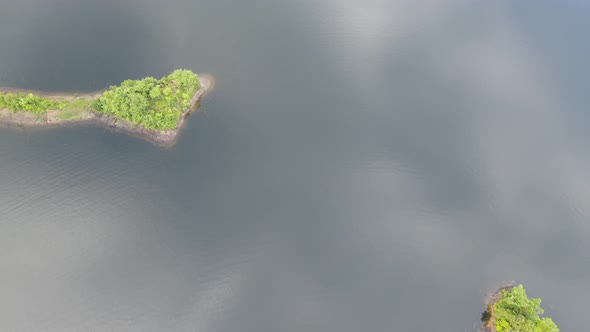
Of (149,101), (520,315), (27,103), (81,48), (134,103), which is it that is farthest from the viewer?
(81,48)

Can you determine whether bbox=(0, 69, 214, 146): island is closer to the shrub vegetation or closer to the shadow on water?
the shrub vegetation

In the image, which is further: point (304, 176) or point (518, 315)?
point (304, 176)

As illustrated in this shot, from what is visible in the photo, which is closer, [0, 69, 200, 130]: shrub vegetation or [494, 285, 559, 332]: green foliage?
[494, 285, 559, 332]: green foliage

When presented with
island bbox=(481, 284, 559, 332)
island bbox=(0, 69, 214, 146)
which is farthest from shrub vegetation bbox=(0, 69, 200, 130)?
island bbox=(481, 284, 559, 332)

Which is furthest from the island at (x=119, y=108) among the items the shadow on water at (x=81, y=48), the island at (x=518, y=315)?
the island at (x=518, y=315)

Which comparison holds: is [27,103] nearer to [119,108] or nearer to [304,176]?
[119,108]

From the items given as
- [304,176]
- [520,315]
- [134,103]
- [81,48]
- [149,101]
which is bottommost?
[520,315]

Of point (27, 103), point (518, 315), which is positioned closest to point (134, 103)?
point (27, 103)
